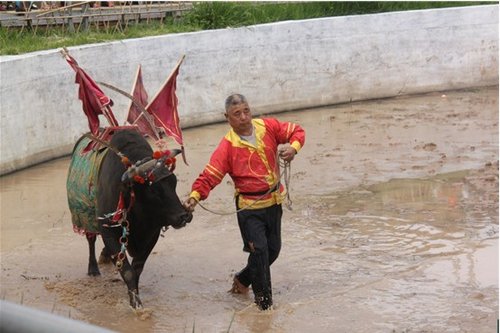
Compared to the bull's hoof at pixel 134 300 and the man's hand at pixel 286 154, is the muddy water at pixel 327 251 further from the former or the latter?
the man's hand at pixel 286 154

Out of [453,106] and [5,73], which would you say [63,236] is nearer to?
[5,73]

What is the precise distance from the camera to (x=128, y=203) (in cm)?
575

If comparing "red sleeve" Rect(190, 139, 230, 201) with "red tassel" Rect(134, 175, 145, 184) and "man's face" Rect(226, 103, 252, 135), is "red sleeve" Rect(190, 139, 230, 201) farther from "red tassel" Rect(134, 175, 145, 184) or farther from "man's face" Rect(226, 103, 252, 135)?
"red tassel" Rect(134, 175, 145, 184)

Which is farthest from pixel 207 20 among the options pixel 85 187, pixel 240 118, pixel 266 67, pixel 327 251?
pixel 240 118

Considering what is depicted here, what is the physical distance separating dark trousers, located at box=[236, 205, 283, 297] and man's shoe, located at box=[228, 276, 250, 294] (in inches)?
12.0

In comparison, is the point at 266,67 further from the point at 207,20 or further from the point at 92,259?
the point at 92,259

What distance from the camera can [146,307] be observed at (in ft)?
20.2

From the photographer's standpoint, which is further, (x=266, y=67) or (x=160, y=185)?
(x=266, y=67)

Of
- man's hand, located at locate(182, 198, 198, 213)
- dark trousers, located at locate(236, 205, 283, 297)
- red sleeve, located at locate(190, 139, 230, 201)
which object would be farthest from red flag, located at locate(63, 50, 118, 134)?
dark trousers, located at locate(236, 205, 283, 297)

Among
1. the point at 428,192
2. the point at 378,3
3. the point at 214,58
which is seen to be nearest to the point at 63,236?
the point at 428,192

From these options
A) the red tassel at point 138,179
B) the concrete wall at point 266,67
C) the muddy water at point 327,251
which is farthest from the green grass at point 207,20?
the red tassel at point 138,179

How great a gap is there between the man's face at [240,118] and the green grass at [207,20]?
5.89 m

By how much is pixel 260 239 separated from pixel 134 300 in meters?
0.92

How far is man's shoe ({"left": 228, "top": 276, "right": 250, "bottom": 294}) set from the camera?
6320mm
